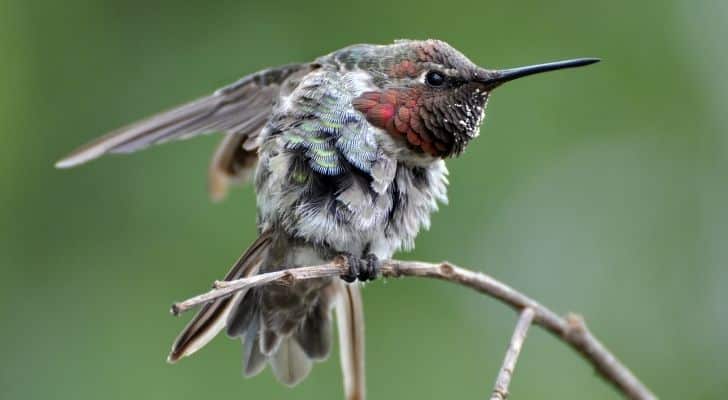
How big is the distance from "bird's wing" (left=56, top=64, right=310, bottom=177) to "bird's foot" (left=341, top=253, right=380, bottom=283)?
0.75 metres

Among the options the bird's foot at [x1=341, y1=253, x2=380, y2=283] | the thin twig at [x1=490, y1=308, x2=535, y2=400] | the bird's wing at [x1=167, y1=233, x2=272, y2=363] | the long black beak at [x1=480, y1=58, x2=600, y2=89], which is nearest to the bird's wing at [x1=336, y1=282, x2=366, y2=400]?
the bird's wing at [x1=167, y1=233, x2=272, y2=363]

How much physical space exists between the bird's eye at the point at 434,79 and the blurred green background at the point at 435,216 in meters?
2.36

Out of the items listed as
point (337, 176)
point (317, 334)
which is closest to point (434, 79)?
point (337, 176)

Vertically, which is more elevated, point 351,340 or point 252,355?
point 351,340

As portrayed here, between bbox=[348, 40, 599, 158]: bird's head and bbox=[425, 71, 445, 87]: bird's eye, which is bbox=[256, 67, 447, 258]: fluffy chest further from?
bbox=[425, 71, 445, 87]: bird's eye

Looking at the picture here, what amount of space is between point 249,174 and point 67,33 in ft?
7.96

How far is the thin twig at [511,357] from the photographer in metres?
2.45

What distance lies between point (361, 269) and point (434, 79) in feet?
2.48

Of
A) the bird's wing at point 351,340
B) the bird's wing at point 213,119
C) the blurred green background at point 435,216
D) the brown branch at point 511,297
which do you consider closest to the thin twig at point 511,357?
the brown branch at point 511,297

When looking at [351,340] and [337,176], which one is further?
[351,340]

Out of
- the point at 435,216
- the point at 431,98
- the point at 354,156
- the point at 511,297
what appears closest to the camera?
the point at 511,297

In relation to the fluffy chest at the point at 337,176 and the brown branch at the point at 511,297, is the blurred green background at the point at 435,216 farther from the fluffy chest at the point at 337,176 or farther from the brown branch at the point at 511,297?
the brown branch at the point at 511,297

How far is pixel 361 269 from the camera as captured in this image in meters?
3.22

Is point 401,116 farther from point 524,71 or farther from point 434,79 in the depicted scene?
point 524,71
